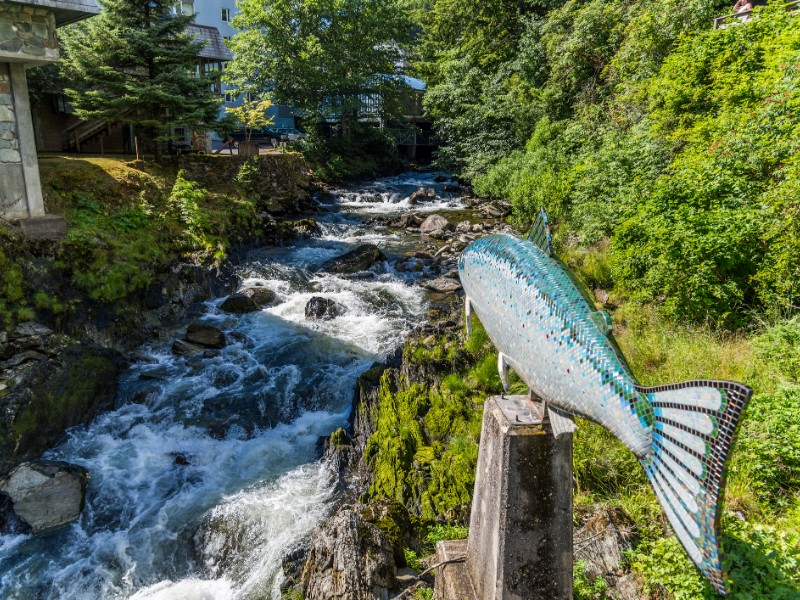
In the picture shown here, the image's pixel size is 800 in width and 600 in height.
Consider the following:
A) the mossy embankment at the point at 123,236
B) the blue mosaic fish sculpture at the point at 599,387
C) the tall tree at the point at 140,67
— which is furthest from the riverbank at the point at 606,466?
the tall tree at the point at 140,67

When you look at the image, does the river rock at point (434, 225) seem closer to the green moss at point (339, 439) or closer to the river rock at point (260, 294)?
the river rock at point (260, 294)

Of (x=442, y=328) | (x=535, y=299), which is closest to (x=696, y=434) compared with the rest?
(x=535, y=299)

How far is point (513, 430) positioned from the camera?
3.45 meters

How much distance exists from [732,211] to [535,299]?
5.97 metres

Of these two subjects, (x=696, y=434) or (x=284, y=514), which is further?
(x=284, y=514)

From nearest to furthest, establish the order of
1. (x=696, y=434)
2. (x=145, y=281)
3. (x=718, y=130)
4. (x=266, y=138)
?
1. (x=696, y=434)
2. (x=718, y=130)
3. (x=145, y=281)
4. (x=266, y=138)

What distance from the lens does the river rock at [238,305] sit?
13305mm

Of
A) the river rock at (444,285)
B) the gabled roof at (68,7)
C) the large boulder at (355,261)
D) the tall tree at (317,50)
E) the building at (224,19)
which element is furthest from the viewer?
the building at (224,19)

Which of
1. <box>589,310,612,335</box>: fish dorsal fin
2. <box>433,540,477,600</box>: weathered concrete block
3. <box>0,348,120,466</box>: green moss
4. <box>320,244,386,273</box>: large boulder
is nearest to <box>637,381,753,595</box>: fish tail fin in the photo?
<box>589,310,612,335</box>: fish dorsal fin

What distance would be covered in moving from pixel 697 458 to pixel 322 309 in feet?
38.0

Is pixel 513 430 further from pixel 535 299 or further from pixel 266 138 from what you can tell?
pixel 266 138

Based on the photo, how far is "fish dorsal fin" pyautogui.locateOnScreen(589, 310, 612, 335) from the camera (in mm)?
2924

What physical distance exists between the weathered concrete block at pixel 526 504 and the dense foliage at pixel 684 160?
5089 millimetres

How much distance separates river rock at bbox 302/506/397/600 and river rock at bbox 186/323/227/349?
6.99 m
